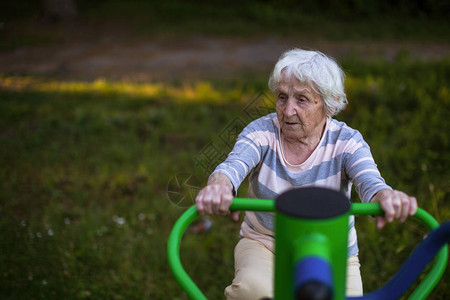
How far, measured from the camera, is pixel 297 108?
191cm

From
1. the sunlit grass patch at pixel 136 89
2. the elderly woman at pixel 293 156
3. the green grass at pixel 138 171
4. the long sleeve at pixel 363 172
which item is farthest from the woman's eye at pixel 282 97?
the sunlit grass patch at pixel 136 89

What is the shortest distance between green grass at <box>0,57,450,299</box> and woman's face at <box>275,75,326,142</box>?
0.63 metres

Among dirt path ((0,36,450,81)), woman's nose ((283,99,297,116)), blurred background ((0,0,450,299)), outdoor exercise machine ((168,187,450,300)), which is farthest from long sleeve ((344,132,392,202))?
dirt path ((0,36,450,81))

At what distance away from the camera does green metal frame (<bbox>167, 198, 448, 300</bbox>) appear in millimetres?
1425

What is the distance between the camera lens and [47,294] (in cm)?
299

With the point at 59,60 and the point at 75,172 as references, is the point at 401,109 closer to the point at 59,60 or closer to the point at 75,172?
the point at 75,172

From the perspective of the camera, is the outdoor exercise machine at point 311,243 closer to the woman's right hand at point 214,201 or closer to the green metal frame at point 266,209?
the green metal frame at point 266,209

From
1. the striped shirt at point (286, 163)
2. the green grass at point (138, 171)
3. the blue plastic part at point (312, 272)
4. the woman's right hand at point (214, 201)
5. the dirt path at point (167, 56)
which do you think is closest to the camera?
the blue plastic part at point (312, 272)

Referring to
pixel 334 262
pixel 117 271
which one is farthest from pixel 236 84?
pixel 334 262

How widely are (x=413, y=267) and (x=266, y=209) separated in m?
0.45

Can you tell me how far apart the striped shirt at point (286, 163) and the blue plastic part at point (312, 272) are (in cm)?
85

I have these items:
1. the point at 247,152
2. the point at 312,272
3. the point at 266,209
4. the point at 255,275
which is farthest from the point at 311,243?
the point at 247,152

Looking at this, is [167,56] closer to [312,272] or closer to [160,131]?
[160,131]

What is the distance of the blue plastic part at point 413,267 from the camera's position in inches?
55.2
